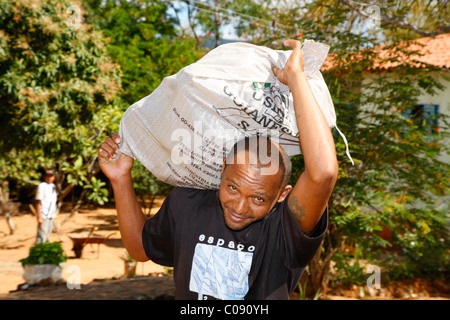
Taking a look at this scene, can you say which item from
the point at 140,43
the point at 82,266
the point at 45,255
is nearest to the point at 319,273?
the point at 45,255

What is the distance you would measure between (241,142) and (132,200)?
1.70 ft

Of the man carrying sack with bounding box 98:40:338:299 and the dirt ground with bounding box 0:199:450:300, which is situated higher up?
the man carrying sack with bounding box 98:40:338:299

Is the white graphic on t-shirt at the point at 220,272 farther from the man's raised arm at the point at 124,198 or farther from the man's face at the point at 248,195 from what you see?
the man's raised arm at the point at 124,198

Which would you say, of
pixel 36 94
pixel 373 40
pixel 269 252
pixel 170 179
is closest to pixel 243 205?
pixel 269 252

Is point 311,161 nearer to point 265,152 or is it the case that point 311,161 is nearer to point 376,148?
point 265,152

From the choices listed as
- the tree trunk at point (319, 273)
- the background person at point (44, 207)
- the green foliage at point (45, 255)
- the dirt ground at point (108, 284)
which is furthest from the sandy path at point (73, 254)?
the tree trunk at point (319, 273)

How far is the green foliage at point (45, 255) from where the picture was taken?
5934mm

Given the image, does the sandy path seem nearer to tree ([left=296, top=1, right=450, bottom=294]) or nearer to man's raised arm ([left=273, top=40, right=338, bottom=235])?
tree ([left=296, top=1, right=450, bottom=294])

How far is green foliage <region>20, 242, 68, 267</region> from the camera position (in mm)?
5934

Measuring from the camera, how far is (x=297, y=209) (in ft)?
4.27

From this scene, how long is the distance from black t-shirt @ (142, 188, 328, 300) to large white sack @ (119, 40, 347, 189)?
25cm

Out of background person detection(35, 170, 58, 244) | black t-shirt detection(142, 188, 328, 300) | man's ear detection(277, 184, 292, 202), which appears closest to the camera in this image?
black t-shirt detection(142, 188, 328, 300)

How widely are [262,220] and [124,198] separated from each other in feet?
1.88

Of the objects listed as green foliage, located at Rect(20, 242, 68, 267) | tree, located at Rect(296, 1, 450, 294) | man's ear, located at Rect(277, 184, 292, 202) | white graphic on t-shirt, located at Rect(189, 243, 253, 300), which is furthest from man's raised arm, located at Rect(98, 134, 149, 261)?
green foliage, located at Rect(20, 242, 68, 267)
